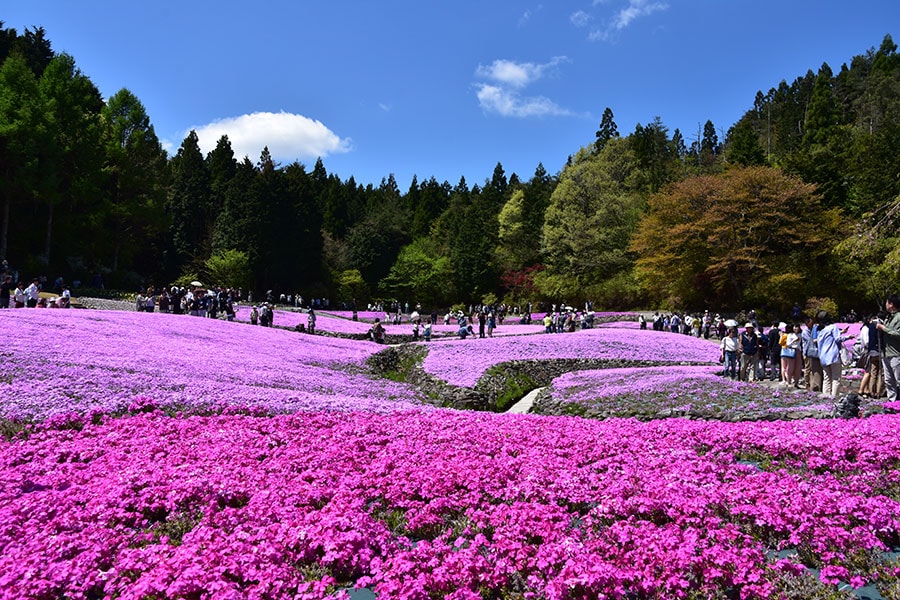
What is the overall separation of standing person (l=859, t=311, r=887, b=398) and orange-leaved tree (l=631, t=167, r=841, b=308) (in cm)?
3654

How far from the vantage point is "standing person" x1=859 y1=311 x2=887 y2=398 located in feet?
41.0

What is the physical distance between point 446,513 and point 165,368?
11.7 m

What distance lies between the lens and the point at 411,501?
6223 mm

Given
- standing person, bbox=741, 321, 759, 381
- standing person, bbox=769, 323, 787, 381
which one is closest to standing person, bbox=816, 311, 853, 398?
standing person, bbox=741, 321, 759, 381

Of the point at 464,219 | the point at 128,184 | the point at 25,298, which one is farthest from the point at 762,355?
the point at 464,219

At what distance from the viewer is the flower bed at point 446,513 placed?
430 centimetres

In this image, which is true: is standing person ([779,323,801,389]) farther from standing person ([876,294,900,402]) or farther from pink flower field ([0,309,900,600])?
pink flower field ([0,309,900,600])

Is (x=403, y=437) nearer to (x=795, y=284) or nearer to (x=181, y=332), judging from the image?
(x=181, y=332)

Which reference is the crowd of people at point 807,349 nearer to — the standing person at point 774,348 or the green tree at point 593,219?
the standing person at point 774,348

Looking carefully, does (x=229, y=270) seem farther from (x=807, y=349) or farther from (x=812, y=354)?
(x=812, y=354)

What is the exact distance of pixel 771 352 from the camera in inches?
696

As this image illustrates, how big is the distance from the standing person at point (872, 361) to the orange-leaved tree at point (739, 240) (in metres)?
36.5

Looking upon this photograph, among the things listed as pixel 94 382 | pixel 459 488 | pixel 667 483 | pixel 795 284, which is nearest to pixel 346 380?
pixel 94 382

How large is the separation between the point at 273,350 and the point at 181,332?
424 centimetres
